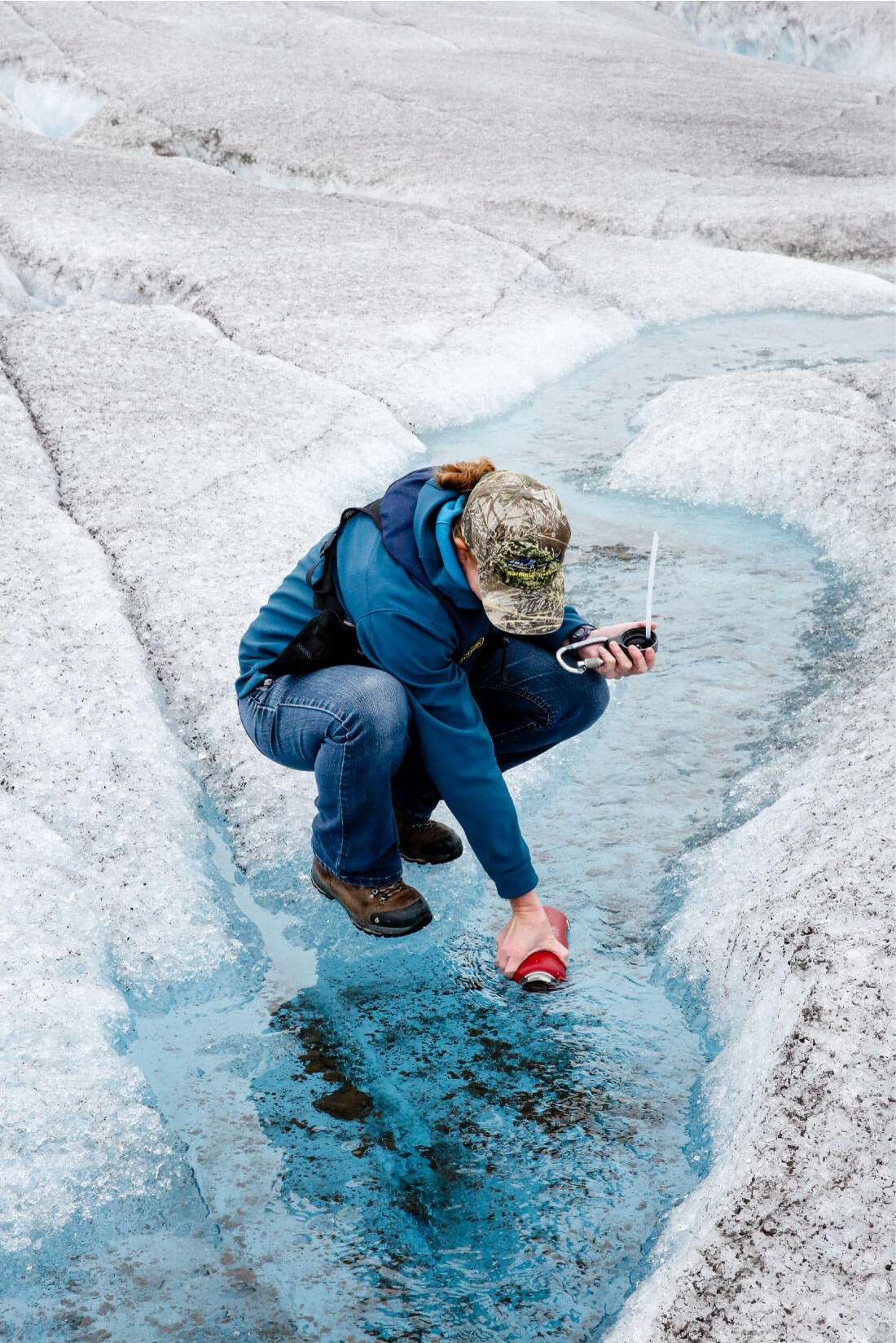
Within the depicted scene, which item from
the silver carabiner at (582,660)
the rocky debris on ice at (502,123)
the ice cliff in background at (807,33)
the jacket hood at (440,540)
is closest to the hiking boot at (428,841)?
the silver carabiner at (582,660)

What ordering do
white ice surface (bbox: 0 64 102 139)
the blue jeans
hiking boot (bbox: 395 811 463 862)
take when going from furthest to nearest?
white ice surface (bbox: 0 64 102 139) < hiking boot (bbox: 395 811 463 862) < the blue jeans

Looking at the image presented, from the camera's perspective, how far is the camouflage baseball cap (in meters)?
2.74

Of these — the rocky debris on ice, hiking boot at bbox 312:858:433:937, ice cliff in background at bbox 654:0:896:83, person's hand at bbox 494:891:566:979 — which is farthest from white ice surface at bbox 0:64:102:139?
ice cliff in background at bbox 654:0:896:83

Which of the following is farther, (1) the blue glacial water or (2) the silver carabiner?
(2) the silver carabiner

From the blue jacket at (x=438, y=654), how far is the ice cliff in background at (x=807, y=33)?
26.8m

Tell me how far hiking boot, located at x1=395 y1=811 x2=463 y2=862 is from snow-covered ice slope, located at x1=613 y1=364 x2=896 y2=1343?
0.75m

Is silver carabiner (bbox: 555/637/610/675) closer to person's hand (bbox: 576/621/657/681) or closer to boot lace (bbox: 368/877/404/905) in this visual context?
person's hand (bbox: 576/621/657/681)

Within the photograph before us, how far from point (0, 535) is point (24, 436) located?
1.15 metres

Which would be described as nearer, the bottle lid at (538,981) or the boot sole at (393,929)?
the bottle lid at (538,981)

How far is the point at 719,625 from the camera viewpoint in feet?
17.0

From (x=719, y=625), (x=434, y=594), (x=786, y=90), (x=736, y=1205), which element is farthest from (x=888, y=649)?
(x=786, y=90)

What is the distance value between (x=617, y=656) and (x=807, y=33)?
98.6 ft

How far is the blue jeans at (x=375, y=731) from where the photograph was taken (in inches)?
122

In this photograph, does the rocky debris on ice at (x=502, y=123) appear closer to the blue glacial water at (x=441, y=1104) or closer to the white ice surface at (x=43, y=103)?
the white ice surface at (x=43, y=103)
